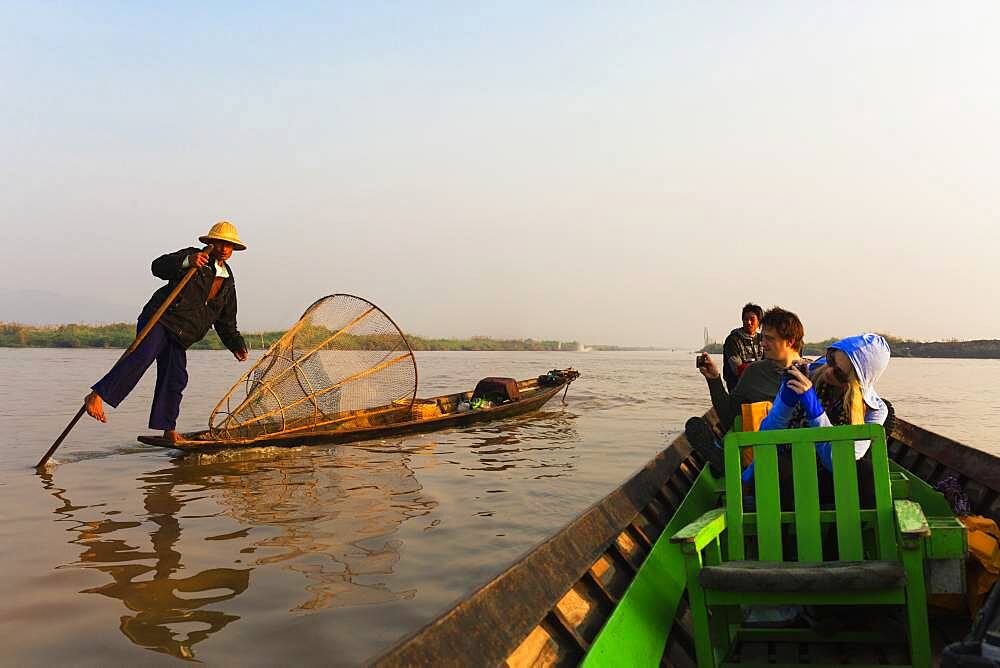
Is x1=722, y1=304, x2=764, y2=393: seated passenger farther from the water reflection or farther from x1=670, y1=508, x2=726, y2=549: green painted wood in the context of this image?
x1=670, y1=508, x2=726, y2=549: green painted wood

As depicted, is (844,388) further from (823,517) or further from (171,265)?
(171,265)

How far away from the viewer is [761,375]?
4.39m

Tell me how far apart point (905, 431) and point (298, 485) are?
21.9 ft

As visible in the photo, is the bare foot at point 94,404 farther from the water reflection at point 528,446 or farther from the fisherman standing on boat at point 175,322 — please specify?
the water reflection at point 528,446

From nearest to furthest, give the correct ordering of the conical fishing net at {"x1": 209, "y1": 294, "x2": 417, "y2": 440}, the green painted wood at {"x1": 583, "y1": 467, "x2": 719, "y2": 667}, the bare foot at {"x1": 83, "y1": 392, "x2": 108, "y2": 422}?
1. the green painted wood at {"x1": 583, "y1": 467, "x2": 719, "y2": 667}
2. the bare foot at {"x1": 83, "y1": 392, "x2": 108, "y2": 422}
3. the conical fishing net at {"x1": 209, "y1": 294, "x2": 417, "y2": 440}

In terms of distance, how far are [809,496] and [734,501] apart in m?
0.31

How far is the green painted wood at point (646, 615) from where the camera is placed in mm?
2322

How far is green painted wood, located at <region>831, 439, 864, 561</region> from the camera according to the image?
2818 millimetres

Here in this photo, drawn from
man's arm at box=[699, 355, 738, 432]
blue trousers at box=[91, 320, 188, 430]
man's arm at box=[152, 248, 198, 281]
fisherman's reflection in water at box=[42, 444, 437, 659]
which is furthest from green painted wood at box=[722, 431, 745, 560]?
man's arm at box=[152, 248, 198, 281]

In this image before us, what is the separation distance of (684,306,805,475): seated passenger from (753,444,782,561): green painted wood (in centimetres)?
103

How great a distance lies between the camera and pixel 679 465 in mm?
5434

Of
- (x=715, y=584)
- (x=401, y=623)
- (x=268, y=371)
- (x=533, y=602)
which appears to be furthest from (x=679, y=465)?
(x=268, y=371)

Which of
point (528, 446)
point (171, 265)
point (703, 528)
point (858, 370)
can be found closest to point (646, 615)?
point (703, 528)

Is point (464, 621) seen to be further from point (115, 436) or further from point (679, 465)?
point (115, 436)
